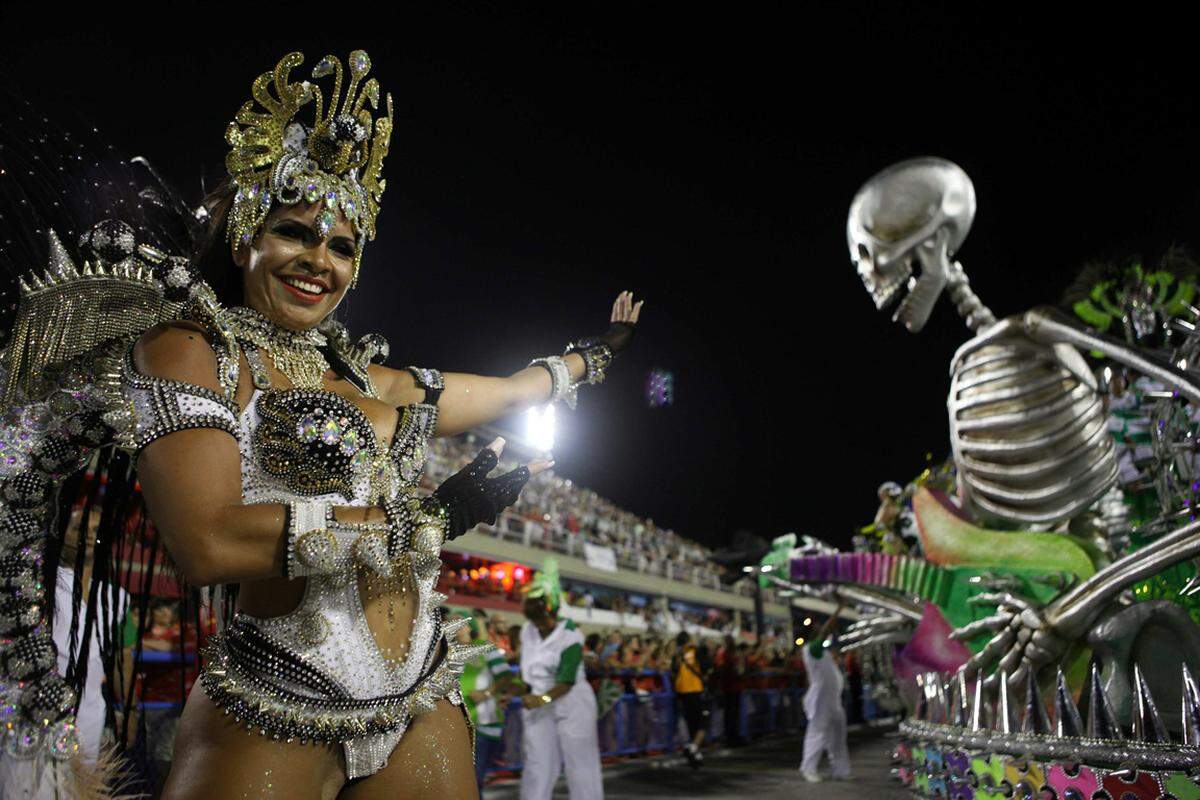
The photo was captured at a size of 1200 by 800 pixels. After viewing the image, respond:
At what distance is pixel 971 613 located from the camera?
4000 millimetres

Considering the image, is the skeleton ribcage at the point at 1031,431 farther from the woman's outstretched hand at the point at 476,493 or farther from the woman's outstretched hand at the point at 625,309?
the woman's outstretched hand at the point at 476,493

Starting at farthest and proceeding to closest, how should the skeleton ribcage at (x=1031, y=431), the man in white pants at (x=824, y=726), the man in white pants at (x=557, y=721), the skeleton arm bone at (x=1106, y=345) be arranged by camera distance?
the man in white pants at (x=824, y=726) < the man in white pants at (x=557, y=721) < the skeleton ribcage at (x=1031, y=431) < the skeleton arm bone at (x=1106, y=345)

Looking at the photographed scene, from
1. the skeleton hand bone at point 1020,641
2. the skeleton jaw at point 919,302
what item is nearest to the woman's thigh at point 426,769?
the skeleton hand bone at point 1020,641

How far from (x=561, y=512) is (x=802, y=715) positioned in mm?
11408

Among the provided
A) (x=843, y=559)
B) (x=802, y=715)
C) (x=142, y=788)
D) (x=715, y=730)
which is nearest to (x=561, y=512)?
(x=802, y=715)

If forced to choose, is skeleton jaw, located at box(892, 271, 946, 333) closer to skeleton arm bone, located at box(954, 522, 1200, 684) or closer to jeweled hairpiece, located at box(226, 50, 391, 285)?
skeleton arm bone, located at box(954, 522, 1200, 684)

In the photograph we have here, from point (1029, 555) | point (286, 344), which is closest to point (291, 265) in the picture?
point (286, 344)

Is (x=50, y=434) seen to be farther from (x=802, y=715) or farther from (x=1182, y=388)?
(x=802, y=715)

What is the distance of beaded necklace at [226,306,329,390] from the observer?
2.00 metres

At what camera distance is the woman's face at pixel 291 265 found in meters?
2.04

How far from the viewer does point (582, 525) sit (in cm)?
2673

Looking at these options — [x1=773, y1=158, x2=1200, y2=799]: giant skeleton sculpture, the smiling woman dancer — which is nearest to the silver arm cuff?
the smiling woman dancer

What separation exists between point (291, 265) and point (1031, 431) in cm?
307

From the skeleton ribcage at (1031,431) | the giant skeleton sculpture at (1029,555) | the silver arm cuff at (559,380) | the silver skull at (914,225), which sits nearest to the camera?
the silver arm cuff at (559,380)
